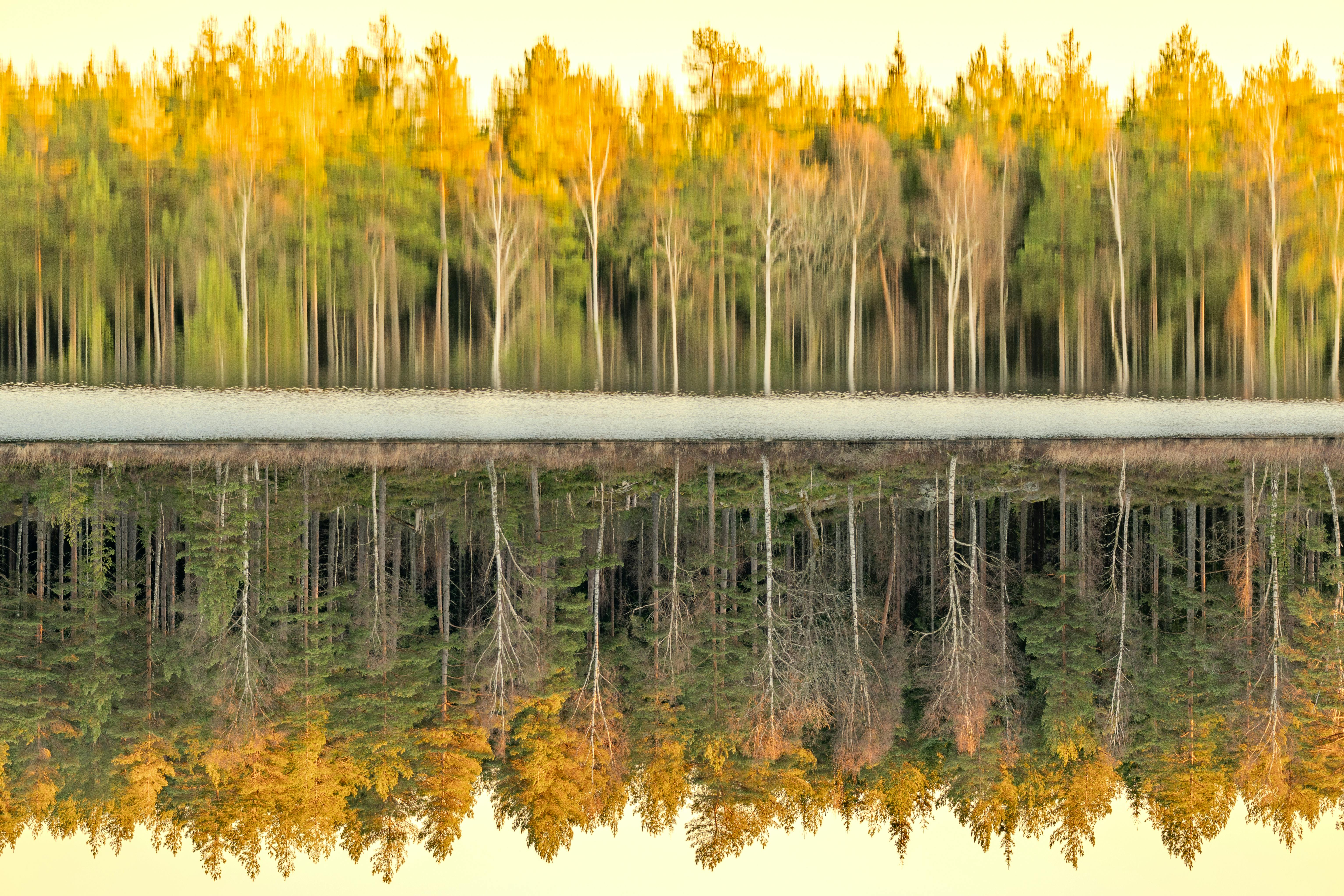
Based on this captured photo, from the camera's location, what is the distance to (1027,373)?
27250 millimetres

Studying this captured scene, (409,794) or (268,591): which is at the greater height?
(268,591)

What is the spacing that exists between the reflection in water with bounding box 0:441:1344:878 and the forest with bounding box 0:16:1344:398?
3.91m

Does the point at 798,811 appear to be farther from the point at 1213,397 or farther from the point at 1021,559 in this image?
the point at 1213,397

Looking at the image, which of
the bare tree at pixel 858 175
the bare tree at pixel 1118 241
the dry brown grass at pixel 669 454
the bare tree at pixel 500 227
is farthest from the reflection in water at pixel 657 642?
the bare tree at pixel 858 175

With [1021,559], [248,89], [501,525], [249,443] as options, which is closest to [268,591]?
[249,443]

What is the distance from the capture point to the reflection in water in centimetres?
2138

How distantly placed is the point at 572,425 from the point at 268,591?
8674mm

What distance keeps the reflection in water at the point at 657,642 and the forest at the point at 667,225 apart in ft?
12.8

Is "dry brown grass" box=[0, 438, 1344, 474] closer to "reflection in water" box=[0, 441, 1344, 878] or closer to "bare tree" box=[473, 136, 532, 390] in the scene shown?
"reflection in water" box=[0, 441, 1344, 878]

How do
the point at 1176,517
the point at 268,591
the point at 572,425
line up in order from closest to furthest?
1. the point at 268,591
2. the point at 572,425
3. the point at 1176,517

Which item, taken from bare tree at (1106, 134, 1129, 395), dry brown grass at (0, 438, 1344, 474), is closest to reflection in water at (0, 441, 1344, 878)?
dry brown grass at (0, 438, 1344, 474)

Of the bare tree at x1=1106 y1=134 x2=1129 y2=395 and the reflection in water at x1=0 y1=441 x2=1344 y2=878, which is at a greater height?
the bare tree at x1=1106 y1=134 x2=1129 y2=395

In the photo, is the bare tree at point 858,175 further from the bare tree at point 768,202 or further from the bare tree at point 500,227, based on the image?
the bare tree at point 500,227

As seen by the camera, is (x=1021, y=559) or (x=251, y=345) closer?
(x=1021, y=559)
